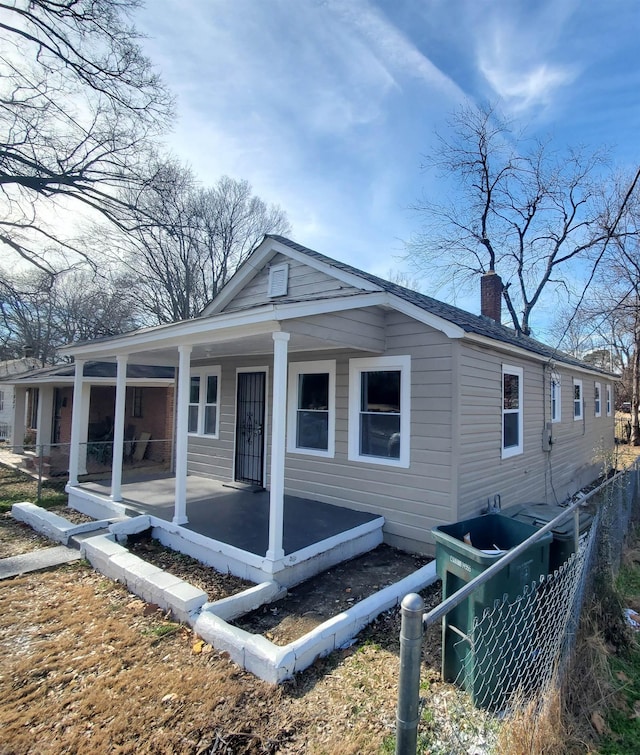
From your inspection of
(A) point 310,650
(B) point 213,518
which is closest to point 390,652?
(A) point 310,650

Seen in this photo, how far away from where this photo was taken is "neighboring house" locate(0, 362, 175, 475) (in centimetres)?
1291

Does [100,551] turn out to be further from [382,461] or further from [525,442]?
[525,442]

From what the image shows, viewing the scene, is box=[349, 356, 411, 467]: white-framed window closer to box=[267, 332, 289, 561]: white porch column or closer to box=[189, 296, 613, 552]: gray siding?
box=[189, 296, 613, 552]: gray siding

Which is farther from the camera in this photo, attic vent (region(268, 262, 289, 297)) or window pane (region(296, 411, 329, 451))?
attic vent (region(268, 262, 289, 297))

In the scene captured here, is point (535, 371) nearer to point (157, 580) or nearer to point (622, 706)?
point (622, 706)

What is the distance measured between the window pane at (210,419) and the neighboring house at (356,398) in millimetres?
80

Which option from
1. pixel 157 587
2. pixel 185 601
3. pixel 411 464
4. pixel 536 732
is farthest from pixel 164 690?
pixel 411 464

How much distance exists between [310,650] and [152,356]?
21.7 ft

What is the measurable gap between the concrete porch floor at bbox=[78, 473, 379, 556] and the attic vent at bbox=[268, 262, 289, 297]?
12.8 ft

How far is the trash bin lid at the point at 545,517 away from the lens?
3.67 metres

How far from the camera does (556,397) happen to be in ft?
31.9

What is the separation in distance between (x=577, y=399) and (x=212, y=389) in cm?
999

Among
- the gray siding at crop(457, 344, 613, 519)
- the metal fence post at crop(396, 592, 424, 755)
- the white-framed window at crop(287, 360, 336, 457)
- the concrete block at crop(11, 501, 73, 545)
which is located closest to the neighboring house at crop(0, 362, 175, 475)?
the concrete block at crop(11, 501, 73, 545)

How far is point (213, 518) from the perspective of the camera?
6262mm
